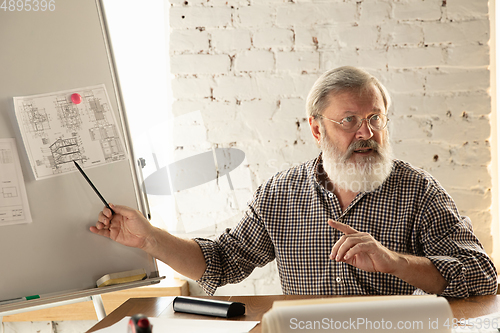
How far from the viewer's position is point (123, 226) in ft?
4.20

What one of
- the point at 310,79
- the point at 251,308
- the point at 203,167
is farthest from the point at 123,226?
the point at 310,79

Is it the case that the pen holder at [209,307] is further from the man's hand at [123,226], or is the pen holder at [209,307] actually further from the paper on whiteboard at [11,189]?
the paper on whiteboard at [11,189]

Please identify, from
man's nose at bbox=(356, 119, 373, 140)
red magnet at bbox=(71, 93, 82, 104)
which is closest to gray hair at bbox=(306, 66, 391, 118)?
man's nose at bbox=(356, 119, 373, 140)

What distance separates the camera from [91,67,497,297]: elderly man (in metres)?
1.28

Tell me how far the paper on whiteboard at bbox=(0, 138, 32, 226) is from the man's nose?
1.04 meters

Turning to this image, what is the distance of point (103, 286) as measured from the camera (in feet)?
4.05

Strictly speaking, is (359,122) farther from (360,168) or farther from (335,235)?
(335,235)

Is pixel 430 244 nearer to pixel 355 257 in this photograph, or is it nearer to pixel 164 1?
pixel 355 257

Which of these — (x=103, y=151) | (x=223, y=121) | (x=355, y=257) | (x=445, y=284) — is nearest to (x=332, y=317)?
Answer: (x=355, y=257)

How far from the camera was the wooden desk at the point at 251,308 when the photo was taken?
103 cm

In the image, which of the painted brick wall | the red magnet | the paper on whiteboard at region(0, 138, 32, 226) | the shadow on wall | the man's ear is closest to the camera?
the paper on whiteboard at region(0, 138, 32, 226)

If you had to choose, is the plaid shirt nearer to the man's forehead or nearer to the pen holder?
the man's forehead

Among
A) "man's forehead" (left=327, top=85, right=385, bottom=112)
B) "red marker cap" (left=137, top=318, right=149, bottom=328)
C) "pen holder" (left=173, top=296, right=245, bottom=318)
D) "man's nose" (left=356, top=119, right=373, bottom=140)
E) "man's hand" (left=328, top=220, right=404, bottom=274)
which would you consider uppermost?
"man's forehead" (left=327, top=85, right=385, bottom=112)

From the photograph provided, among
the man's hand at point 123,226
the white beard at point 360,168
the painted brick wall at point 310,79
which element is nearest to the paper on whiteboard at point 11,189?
the man's hand at point 123,226
